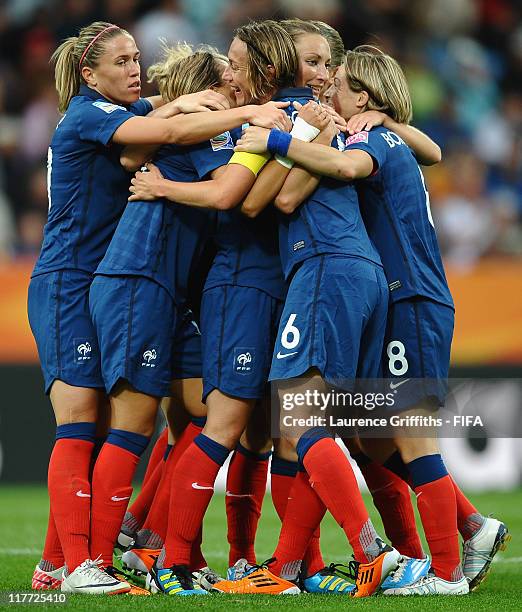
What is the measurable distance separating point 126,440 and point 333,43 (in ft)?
6.94

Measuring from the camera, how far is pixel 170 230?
488 centimetres

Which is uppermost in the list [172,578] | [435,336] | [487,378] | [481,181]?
[435,336]

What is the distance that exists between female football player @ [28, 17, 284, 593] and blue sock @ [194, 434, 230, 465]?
1.65 ft

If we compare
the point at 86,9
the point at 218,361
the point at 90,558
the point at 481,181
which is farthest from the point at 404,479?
the point at 86,9

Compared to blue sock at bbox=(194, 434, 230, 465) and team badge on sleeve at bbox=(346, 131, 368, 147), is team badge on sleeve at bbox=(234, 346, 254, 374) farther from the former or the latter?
team badge on sleeve at bbox=(346, 131, 368, 147)

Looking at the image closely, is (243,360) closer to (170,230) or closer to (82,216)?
(170,230)

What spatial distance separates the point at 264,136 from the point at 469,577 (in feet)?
6.90

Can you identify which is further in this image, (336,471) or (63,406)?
(63,406)

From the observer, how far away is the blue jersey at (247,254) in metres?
4.88

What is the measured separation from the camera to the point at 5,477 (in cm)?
985

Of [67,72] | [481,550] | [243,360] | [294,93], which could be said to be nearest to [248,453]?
[243,360]

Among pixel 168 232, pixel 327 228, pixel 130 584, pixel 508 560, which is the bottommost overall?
pixel 508 560

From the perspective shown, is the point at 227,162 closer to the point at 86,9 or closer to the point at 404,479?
the point at 404,479

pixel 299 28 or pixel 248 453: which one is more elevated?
pixel 299 28
